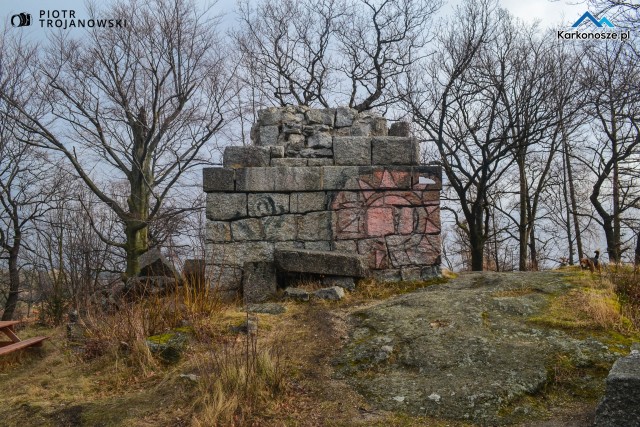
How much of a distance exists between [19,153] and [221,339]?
1175cm

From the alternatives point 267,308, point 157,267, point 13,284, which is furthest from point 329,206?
point 13,284

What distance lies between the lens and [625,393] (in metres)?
2.94

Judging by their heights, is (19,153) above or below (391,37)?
below

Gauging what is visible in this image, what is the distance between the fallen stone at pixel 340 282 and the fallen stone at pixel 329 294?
36cm

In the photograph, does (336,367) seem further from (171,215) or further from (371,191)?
(171,215)

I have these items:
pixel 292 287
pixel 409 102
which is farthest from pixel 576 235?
pixel 292 287

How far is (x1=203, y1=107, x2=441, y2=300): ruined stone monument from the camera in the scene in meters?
6.81

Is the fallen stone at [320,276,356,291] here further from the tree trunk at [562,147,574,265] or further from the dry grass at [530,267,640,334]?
the tree trunk at [562,147,574,265]

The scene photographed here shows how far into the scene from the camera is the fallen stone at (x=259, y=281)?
647cm

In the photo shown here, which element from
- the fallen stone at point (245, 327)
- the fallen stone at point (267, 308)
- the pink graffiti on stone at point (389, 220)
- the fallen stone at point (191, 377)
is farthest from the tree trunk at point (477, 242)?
the fallen stone at point (191, 377)

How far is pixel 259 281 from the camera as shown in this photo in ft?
21.4

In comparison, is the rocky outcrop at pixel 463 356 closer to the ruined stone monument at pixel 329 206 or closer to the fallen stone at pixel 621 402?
the fallen stone at pixel 621 402

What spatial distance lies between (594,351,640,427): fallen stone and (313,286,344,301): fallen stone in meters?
3.29

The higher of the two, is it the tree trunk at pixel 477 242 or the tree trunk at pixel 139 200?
the tree trunk at pixel 139 200
